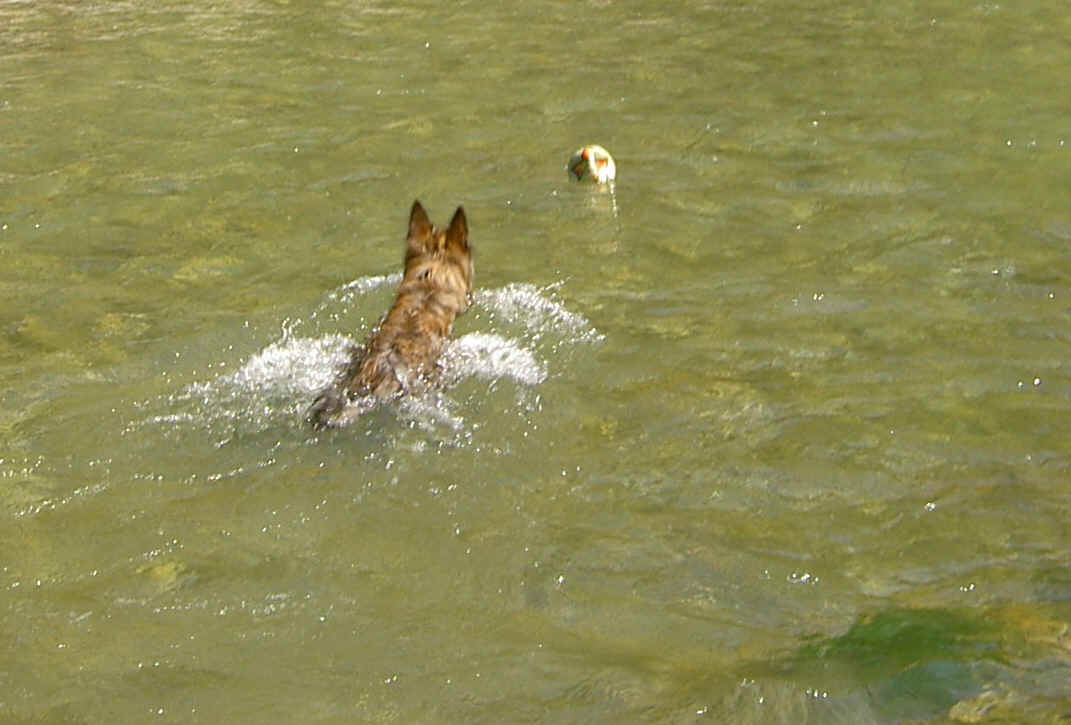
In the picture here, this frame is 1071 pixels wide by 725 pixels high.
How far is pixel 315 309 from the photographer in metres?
8.08

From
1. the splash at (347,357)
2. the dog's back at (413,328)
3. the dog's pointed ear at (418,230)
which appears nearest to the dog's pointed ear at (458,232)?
the dog's back at (413,328)

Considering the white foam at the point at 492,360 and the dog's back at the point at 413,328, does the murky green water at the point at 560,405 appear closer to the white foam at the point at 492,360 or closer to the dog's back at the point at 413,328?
the white foam at the point at 492,360

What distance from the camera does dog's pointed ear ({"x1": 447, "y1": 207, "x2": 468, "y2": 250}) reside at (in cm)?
772

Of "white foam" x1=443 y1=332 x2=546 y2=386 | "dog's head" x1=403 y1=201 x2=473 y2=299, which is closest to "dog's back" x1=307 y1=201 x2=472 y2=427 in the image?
"dog's head" x1=403 y1=201 x2=473 y2=299

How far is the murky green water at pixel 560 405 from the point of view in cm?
484

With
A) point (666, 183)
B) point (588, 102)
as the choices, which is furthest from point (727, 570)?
point (588, 102)

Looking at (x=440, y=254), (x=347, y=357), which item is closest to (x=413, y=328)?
(x=347, y=357)

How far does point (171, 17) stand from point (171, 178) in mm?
6067

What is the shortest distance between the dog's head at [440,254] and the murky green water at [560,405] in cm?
30

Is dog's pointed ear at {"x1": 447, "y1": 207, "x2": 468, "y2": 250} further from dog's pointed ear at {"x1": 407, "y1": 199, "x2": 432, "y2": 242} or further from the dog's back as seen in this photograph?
dog's pointed ear at {"x1": 407, "y1": 199, "x2": 432, "y2": 242}

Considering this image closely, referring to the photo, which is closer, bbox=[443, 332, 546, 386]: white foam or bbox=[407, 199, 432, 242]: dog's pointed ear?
bbox=[443, 332, 546, 386]: white foam

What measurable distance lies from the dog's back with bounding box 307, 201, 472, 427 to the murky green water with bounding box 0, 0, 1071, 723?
0.17 metres

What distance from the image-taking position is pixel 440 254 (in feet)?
25.4

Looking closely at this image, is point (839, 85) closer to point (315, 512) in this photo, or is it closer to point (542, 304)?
point (542, 304)
